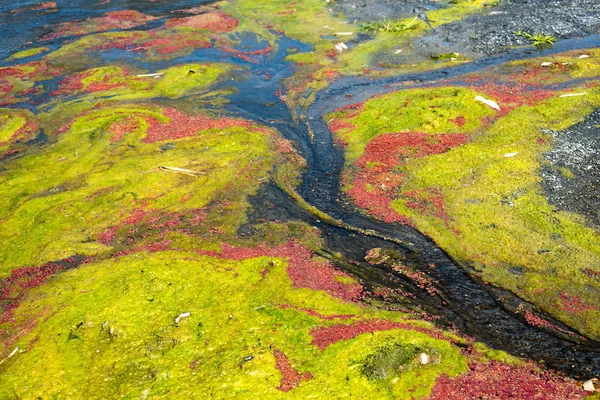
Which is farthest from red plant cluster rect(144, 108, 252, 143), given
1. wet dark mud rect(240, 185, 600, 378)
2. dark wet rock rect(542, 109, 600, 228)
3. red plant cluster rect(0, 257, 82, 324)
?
dark wet rock rect(542, 109, 600, 228)

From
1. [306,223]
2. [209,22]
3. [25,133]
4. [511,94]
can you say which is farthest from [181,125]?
[209,22]

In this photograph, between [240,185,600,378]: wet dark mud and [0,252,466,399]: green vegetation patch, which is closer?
[0,252,466,399]: green vegetation patch

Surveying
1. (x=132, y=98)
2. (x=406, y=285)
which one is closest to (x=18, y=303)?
(x=406, y=285)

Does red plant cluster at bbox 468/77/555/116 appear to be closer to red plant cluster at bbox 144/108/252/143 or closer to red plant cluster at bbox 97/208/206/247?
red plant cluster at bbox 144/108/252/143

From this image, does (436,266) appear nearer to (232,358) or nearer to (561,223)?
(561,223)

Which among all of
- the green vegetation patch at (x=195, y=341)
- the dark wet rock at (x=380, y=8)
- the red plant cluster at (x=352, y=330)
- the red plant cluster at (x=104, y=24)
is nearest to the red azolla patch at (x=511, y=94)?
the red plant cluster at (x=352, y=330)

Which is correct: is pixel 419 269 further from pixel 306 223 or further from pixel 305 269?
pixel 306 223
